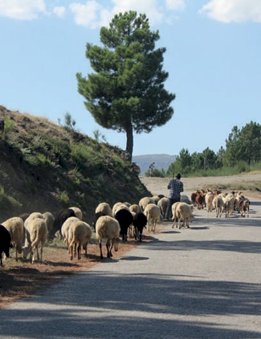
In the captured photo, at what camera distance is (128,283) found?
11797 mm

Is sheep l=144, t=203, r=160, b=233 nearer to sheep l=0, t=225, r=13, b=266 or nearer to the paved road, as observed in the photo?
the paved road

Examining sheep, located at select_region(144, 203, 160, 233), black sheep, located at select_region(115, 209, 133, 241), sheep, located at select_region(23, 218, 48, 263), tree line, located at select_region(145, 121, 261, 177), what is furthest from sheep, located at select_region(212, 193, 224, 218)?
tree line, located at select_region(145, 121, 261, 177)

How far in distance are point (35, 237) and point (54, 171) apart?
13.1 meters

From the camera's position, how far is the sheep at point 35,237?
47.6 feet

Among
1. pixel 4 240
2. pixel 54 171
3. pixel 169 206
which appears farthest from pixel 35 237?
pixel 169 206

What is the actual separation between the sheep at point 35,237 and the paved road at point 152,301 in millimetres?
1470

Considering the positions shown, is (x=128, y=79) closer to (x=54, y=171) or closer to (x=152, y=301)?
(x=54, y=171)

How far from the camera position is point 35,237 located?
14.5 metres

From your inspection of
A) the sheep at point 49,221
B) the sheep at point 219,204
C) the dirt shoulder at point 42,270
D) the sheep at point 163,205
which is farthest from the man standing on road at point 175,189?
the sheep at point 49,221

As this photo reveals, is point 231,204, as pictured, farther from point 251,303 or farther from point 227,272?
point 251,303

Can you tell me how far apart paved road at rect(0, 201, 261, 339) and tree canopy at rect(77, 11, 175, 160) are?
100 feet

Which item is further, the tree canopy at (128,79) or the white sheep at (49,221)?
the tree canopy at (128,79)

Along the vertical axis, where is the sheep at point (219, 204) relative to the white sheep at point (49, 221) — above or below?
above

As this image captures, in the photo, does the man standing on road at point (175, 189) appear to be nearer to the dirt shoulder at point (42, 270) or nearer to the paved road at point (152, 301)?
the dirt shoulder at point (42, 270)
